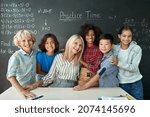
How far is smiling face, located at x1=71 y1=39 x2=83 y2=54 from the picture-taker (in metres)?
2.30

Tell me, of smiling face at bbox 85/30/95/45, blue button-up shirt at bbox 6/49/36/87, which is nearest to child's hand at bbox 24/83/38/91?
blue button-up shirt at bbox 6/49/36/87

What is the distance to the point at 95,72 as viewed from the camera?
2.42 meters

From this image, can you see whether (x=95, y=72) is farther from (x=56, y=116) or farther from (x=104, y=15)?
(x=56, y=116)

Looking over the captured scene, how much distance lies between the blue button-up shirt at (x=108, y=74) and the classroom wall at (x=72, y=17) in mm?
490

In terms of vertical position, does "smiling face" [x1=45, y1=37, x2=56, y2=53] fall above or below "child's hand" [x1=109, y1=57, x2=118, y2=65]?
above

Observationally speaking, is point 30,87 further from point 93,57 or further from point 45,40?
point 93,57

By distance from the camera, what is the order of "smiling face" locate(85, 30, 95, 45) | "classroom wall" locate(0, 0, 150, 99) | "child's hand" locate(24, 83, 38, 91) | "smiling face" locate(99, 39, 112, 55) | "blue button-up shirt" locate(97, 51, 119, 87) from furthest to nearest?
"classroom wall" locate(0, 0, 150, 99)
"smiling face" locate(85, 30, 95, 45)
"smiling face" locate(99, 39, 112, 55)
"blue button-up shirt" locate(97, 51, 119, 87)
"child's hand" locate(24, 83, 38, 91)

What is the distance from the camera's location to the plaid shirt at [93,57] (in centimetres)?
240

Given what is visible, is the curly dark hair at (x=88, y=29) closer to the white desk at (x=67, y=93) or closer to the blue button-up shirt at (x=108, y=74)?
the blue button-up shirt at (x=108, y=74)

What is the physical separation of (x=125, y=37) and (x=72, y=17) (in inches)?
24.2

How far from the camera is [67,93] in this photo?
6.11 feet

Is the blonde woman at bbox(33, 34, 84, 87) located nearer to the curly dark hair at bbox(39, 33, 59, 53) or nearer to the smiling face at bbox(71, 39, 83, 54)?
the smiling face at bbox(71, 39, 83, 54)

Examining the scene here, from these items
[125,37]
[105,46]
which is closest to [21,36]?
[105,46]

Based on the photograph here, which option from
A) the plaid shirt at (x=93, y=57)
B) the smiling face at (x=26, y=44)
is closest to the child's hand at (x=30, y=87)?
the smiling face at (x=26, y=44)
